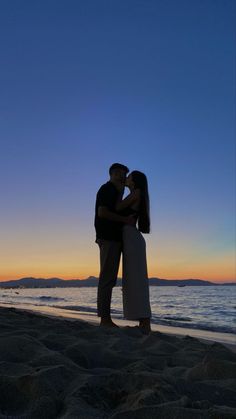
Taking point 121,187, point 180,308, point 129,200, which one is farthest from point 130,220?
point 180,308

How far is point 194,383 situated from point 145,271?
9.81 ft

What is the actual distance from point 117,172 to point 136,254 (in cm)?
107

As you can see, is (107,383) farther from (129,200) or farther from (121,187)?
(121,187)

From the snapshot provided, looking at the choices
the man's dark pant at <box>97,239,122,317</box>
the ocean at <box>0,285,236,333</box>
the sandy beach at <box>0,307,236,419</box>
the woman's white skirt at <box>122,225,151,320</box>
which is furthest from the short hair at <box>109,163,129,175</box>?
the ocean at <box>0,285,236,333</box>

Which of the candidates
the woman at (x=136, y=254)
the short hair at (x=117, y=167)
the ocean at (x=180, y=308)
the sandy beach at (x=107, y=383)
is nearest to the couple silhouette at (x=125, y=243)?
the woman at (x=136, y=254)

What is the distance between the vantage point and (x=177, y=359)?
9.64ft

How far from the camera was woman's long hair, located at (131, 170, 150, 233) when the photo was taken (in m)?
5.23

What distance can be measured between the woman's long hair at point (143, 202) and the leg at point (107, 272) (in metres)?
0.39

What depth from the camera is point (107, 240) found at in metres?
5.15

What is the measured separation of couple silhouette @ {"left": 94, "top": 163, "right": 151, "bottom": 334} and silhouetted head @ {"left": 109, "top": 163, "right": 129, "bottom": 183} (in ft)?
0.23

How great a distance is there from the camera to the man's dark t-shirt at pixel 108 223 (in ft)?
16.9

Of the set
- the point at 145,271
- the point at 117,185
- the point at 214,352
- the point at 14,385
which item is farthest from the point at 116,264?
the point at 14,385

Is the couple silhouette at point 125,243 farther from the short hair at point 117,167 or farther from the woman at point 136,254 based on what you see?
the short hair at point 117,167

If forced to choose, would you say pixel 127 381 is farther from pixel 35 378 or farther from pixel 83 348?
pixel 83 348
